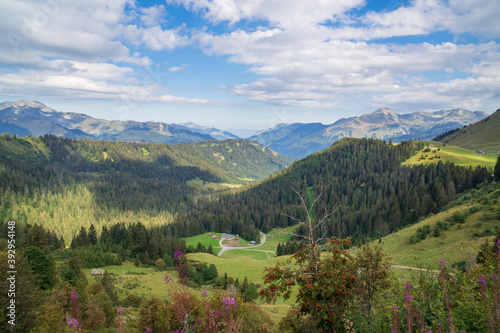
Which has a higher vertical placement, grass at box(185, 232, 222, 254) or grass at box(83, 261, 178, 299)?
grass at box(83, 261, 178, 299)

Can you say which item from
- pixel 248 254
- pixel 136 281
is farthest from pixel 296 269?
pixel 248 254

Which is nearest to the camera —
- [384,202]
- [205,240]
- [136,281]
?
[136,281]

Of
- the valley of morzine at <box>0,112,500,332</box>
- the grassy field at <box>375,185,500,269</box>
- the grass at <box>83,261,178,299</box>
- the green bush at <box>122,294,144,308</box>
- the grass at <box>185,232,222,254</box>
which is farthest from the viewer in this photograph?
the grass at <box>185,232,222,254</box>

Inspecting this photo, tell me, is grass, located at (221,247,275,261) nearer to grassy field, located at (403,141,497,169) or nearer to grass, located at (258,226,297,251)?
grass, located at (258,226,297,251)

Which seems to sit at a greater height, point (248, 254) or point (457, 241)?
point (457, 241)

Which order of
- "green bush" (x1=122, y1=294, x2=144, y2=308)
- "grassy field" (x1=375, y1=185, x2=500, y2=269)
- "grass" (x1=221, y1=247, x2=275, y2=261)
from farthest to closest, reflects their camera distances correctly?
"grass" (x1=221, y1=247, x2=275, y2=261) → "green bush" (x1=122, y1=294, x2=144, y2=308) → "grassy field" (x1=375, y1=185, x2=500, y2=269)

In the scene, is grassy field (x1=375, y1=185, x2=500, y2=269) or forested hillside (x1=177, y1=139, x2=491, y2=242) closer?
grassy field (x1=375, y1=185, x2=500, y2=269)

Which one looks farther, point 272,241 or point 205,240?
point 272,241

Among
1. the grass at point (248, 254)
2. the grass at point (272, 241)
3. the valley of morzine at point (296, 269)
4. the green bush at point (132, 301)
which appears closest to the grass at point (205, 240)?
the valley of morzine at point (296, 269)

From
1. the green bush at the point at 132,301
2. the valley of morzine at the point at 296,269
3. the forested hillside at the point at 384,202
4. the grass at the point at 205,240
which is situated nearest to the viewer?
the valley of morzine at the point at 296,269

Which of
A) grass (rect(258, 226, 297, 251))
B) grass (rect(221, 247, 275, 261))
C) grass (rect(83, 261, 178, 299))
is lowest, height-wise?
grass (rect(258, 226, 297, 251))

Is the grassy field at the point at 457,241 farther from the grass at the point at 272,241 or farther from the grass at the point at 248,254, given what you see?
the grass at the point at 272,241

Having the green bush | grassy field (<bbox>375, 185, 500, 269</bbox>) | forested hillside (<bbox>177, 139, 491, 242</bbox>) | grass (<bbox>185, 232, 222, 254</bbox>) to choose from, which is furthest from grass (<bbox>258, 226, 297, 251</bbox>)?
the green bush

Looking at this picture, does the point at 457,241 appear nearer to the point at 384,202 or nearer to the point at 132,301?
the point at 132,301
